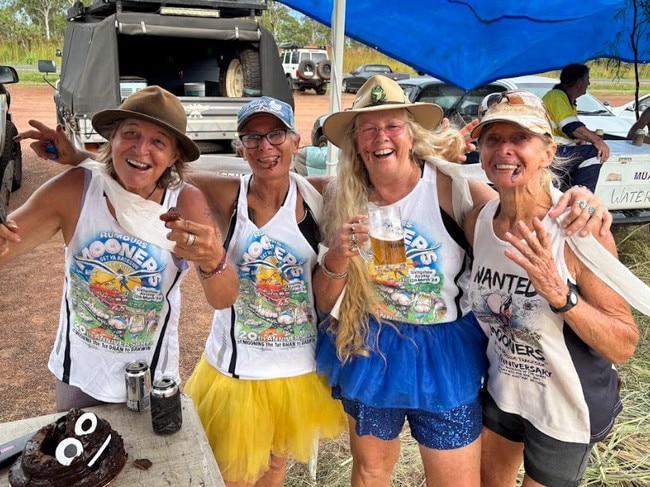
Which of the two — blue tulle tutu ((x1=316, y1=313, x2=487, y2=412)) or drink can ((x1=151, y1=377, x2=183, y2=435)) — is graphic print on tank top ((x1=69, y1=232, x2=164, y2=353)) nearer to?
drink can ((x1=151, y1=377, x2=183, y2=435))

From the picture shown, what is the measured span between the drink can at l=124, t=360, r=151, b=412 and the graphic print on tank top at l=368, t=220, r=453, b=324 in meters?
0.93

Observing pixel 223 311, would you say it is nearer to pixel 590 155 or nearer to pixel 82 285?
pixel 82 285

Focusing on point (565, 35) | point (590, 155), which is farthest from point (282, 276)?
point (590, 155)

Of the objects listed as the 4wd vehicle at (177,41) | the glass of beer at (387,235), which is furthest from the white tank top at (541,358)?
the 4wd vehicle at (177,41)

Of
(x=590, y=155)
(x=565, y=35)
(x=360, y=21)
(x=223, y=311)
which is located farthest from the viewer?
(x=590, y=155)

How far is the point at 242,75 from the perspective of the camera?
8.45m

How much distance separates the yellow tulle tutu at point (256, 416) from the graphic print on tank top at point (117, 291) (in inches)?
16.3

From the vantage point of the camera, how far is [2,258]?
1.91m

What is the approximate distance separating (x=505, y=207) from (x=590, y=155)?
4.14m

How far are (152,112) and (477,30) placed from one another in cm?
327

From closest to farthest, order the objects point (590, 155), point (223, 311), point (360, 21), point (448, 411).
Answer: point (448, 411) < point (223, 311) < point (360, 21) < point (590, 155)

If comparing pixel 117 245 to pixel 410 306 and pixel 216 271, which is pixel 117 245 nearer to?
pixel 216 271

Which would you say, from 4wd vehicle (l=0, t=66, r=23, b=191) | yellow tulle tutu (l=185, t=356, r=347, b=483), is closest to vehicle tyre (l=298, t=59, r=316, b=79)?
4wd vehicle (l=0, t=66, r=23, b=191)

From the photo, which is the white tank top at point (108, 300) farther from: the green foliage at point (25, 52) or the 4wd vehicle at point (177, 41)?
the green foliage at point (25, 52)
